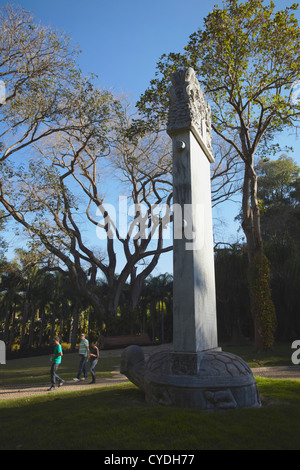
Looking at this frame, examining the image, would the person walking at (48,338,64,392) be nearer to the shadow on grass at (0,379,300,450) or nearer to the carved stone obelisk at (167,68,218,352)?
the shadow on grass at (0,379,300,450)

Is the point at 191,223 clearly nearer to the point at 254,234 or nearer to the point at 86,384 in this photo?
the point at 86,384

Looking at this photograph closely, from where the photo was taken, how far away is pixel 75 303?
32.8m

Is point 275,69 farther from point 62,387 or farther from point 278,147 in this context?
point 62,387

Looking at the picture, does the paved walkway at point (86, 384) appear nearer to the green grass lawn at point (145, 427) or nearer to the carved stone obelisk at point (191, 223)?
the green grass lawn at point (145, 427)

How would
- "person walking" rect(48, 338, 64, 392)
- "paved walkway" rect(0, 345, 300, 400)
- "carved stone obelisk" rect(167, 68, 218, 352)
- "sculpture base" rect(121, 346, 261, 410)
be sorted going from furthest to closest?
"person walking" rect(48, 338, 64, 392) → "paved walkway" rect(0, 345, 300, 400) → "carved stone obelisk" rect(167, 68, 218, 352) → "sculpture base" rect(121, 346, 261, 410)

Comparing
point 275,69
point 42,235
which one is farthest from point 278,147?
point 42,235

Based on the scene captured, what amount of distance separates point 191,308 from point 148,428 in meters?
1.96

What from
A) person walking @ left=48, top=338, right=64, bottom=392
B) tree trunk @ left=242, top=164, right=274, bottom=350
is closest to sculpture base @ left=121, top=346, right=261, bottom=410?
person walking @ left=48, top=338, right=64, bottom=392

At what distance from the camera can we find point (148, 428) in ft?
13.9

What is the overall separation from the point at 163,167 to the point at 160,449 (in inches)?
844

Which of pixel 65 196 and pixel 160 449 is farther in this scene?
pixel 65 196

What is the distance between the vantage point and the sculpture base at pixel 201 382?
5098 millimetres

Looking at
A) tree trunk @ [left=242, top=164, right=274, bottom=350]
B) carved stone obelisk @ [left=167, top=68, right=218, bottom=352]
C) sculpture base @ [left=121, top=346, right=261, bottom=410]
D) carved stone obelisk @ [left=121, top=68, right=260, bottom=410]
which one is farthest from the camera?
tree trunk @ [left=242, top=164, right=274, bottom=350]

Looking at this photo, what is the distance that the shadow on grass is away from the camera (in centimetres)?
388
